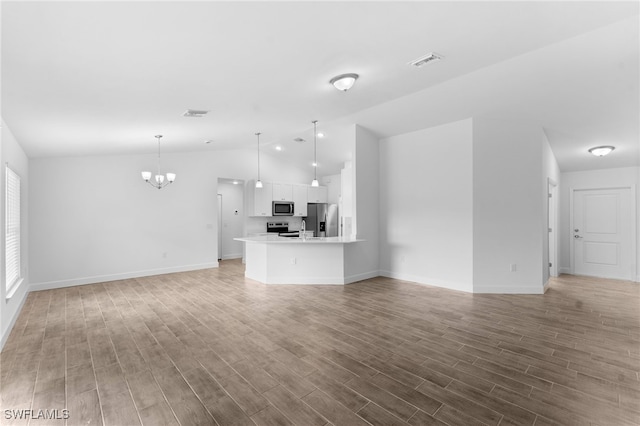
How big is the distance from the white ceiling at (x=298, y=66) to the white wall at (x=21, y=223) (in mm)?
213

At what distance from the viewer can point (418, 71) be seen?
3.42 metres

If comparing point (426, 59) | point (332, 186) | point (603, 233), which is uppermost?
point (426, 59)

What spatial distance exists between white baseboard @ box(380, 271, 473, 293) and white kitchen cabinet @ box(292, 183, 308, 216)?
357 centimetres

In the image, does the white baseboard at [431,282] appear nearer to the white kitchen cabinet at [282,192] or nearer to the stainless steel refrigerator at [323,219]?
the stainless steel refrigerator at [323,219]

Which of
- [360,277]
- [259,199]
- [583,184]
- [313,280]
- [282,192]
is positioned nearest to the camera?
[313,280]

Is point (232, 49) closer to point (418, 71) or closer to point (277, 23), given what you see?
point (277, 23)

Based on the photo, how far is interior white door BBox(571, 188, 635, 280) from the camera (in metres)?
6.09

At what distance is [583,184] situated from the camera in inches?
261

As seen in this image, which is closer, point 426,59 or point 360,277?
point 426,59

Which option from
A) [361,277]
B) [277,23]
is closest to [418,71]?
[277,23]

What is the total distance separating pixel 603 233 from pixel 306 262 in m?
6.19

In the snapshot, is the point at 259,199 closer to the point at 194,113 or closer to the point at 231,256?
the point at 231,256

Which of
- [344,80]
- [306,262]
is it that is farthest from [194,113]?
[306,262]

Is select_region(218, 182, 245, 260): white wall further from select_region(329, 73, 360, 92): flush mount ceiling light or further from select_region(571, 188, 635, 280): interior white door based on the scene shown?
select_region(571, 188, 635, 280): interior white door
